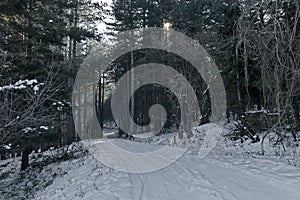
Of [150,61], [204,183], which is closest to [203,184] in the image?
[204,183]

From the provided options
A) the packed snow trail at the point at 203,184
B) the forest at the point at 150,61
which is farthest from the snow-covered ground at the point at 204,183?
the forest at the point at 150,61

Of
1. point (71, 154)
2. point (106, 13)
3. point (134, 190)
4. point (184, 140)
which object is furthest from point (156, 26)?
point (134, 190)

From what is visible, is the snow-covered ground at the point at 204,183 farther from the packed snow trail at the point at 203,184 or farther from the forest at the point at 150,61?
the forest at the point at 150,61

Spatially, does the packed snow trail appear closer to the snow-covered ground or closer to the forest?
the snow-covered ground

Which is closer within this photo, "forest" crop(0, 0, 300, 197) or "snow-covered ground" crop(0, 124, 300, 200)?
"snow-covered ground" crop(0, 124, 300, 200)

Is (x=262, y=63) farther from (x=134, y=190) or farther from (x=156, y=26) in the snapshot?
(x=156, y=26)

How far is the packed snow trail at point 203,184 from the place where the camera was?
482 centimetres

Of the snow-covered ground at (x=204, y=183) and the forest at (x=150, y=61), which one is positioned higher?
the forest at (x=150, y=61)

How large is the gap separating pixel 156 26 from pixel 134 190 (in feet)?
72.9

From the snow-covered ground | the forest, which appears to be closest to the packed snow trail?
the snow-covered ground

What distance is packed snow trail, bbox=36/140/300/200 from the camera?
4.82 meters

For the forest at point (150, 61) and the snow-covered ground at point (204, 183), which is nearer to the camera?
the snow-covered ground at point (204, 183)

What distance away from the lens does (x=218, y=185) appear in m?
5.41

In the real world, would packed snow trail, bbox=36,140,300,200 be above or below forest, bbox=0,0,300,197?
below
